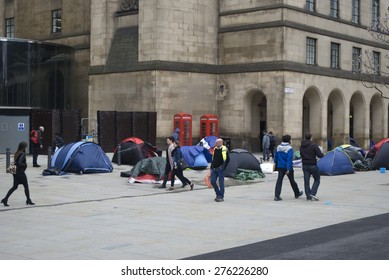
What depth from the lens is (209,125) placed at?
41.9m

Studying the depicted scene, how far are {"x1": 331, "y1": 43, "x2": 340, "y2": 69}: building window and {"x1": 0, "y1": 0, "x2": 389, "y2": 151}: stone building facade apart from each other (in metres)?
0.07

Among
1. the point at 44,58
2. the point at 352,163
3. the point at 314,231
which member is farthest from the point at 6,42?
A: the point at 314,231

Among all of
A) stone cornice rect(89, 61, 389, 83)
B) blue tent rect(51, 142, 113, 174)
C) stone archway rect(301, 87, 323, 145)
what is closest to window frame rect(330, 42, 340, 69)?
stone cornice rect(89, 61, 389, 83)

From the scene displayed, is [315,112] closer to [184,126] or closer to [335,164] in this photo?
[184,126]

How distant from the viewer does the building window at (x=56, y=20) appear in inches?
2003

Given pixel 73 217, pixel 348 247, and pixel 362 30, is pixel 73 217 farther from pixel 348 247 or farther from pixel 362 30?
pixel 362 30

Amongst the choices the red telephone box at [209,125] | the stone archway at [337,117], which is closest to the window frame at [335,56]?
the stone archway at [337,117]

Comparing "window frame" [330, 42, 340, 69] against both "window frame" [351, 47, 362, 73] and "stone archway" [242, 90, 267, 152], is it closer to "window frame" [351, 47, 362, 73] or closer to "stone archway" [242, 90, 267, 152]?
"window frame" [351, 47, 362, 73]

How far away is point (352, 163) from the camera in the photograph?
2944cm

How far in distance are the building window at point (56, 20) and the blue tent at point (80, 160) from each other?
83.9 feet

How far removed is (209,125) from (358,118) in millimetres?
13443

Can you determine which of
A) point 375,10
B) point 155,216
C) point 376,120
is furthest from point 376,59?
point 155,216

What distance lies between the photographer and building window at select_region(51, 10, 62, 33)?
50.9 metres

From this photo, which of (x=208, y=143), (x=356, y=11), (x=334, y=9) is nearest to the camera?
(x=208, y=143)
